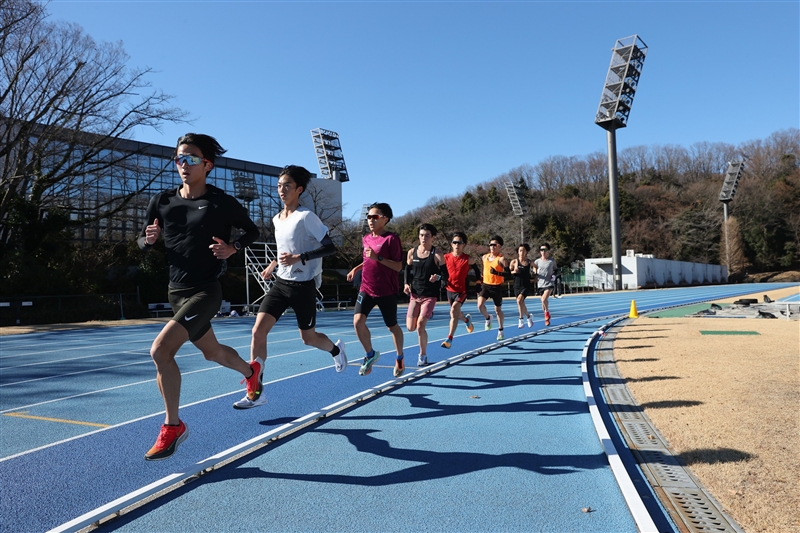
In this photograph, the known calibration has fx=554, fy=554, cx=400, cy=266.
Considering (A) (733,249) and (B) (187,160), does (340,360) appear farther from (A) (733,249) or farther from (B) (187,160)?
(A) (733,249)

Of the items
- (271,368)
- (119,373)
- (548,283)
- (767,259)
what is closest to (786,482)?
(271,368)

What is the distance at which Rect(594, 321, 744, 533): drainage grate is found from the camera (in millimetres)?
3131

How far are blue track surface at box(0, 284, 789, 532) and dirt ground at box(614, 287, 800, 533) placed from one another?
717mm

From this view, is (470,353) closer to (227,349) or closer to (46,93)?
(227,349)

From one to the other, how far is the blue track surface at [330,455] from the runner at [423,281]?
2.73 ft

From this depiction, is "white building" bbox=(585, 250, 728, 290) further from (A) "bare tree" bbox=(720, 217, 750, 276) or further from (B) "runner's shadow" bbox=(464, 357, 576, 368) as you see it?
(B) "runner's shadow" bbox=(464, 357, 576, 368)

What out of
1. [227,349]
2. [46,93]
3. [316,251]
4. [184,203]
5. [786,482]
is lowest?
[786,482]

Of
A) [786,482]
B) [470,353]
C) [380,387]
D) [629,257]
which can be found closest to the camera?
[786,482]

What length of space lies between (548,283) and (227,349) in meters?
11.3

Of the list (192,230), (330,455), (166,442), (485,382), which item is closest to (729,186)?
(485,382)

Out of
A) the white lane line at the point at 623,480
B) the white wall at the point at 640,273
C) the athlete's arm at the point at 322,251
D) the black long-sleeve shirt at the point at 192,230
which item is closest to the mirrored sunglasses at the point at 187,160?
the black long-sleeve shirt at the point at 192,230

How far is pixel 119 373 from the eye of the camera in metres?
9.04

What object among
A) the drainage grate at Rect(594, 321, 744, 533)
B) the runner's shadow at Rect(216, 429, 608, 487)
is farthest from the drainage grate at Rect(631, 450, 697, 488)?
the runner's shadow at Rect(216, 429, 608, 487)

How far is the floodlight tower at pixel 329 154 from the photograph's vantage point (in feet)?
212
